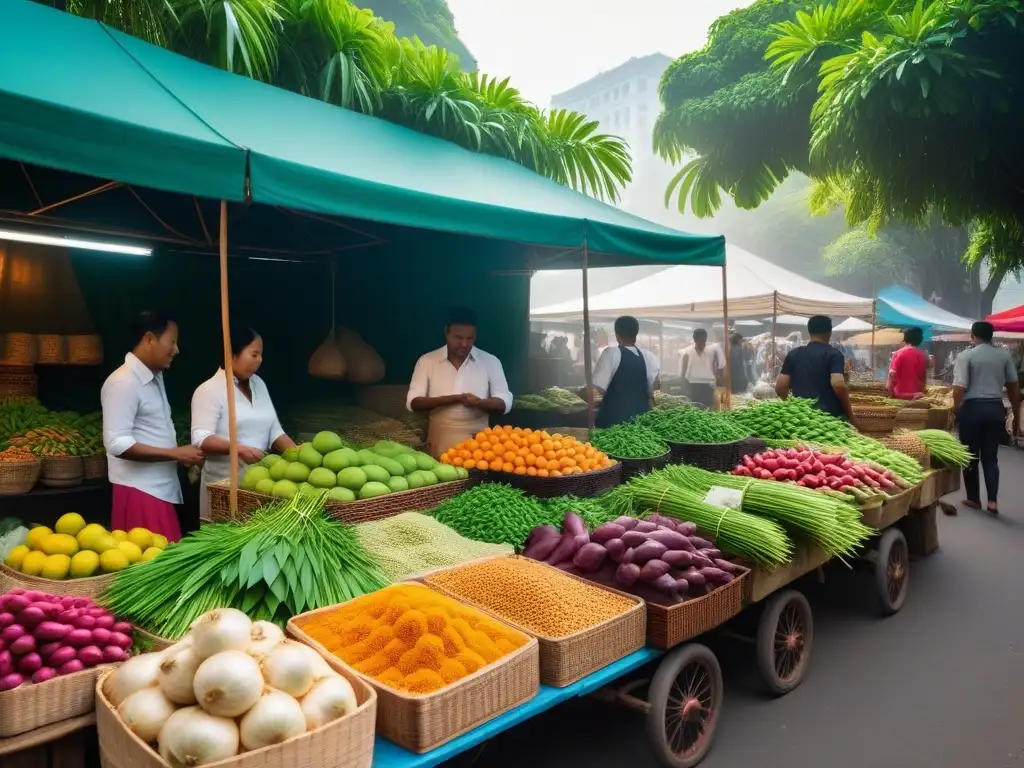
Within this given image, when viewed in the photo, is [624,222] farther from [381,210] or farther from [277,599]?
[277,599]

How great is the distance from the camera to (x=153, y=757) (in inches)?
63.1

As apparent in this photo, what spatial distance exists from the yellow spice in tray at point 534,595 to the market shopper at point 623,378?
374 cm

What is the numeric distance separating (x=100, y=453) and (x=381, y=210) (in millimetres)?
2820

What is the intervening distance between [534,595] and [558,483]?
4.60 ft

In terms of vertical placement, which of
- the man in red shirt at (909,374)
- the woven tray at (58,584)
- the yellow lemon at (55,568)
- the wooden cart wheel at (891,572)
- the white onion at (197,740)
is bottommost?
the wooden cart wheel at (891,572)

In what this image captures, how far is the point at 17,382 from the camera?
215 inches

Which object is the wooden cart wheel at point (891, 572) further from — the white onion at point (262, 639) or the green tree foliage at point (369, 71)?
the green tree foliage at point (369, 71)

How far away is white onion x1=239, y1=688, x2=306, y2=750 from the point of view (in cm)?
164

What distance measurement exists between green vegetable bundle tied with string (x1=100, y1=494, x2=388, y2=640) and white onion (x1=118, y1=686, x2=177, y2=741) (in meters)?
0.56

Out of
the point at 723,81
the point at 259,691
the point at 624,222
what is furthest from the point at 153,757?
the point at 723,81

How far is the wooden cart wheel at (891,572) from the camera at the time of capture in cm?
493

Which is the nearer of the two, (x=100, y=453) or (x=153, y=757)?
(x=153, y=757)

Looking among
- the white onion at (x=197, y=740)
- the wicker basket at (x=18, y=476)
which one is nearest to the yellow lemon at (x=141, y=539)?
the white onion at (x=197, y=740)

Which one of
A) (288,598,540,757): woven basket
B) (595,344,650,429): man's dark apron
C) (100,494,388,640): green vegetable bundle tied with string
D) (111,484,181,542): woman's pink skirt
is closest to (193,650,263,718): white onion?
(288,598,540,757): woven basket
